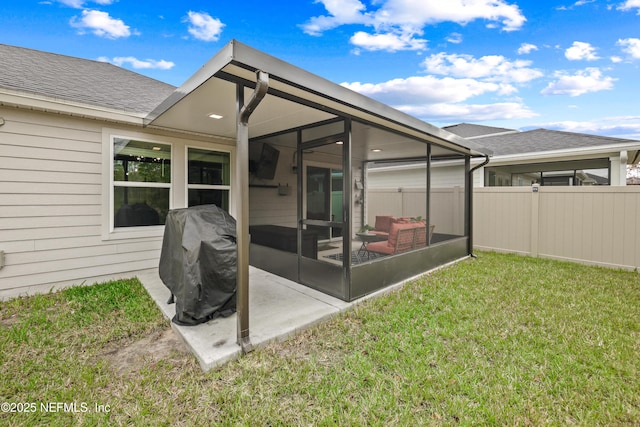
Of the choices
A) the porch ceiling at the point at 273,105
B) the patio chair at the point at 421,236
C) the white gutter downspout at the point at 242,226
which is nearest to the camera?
the porch ceiling at the point at 273,105

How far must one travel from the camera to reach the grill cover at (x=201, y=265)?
2723 mm

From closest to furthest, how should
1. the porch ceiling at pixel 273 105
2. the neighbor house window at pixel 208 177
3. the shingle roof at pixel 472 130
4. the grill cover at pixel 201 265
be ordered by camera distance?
the porch ceiling at pixel 273 105 → the grill cover at pixel 201 265 → the neighbor house window at pixel 208 177 → the shingle roof at pixel 472 130

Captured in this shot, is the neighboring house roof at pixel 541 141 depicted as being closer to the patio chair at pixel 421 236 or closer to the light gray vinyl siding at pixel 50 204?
the patio chair at pixel 421 236

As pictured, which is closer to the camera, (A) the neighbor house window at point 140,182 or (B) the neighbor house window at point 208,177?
(A) the neighbor house window at point 140,182

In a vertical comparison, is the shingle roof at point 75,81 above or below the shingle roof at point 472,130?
below

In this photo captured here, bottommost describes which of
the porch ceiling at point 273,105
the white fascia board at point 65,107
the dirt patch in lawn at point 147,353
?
the dirt patch in lawn at point 147,353

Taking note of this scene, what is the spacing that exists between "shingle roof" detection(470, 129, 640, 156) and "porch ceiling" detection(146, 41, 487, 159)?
13.7 ft

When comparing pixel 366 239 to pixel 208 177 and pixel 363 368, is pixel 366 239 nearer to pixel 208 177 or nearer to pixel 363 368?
pixel 208 177

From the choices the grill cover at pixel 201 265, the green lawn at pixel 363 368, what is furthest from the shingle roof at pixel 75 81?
the green lawn at pixel 363 368

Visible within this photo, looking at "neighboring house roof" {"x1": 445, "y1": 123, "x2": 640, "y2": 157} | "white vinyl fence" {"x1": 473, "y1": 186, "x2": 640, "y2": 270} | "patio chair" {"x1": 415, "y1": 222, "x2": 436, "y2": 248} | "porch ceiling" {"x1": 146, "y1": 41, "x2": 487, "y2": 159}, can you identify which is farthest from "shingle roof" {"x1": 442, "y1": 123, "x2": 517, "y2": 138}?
"patio chair" {"x1": 415, "y1": 222, "x2": 436, "y2": 248}

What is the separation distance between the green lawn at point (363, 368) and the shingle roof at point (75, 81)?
2.58 m

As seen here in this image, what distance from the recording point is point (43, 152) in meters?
3.61

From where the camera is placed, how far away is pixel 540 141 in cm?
847

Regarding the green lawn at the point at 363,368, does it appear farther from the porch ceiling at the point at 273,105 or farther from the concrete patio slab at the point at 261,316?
the porch ceiling at the point at 273,105
